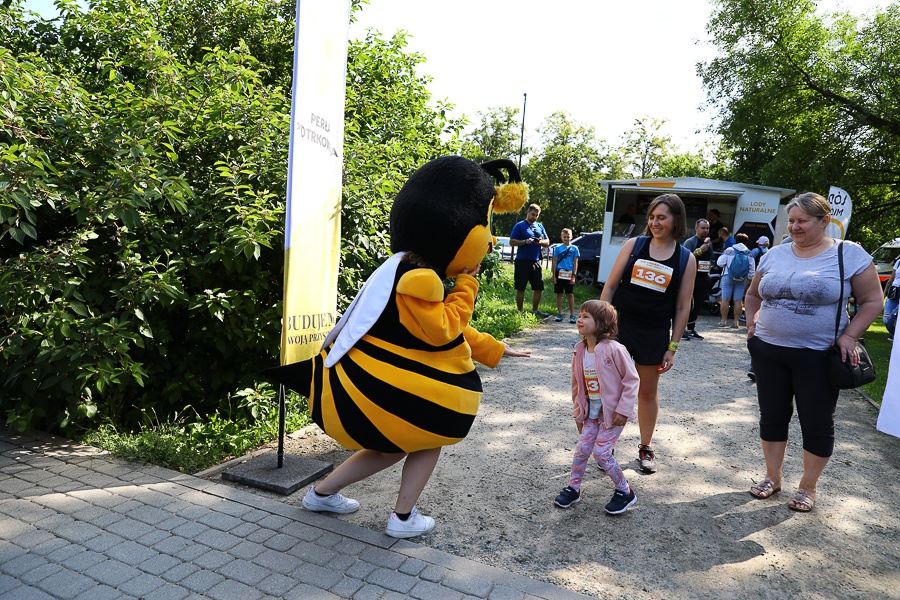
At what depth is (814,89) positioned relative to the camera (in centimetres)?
1653

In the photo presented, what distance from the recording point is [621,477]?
12.2ft

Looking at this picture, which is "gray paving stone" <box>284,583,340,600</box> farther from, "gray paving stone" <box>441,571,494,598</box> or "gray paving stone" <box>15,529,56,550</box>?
"gray paving stone" <box>15,529,56,550</box>

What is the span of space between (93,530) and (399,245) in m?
2.11

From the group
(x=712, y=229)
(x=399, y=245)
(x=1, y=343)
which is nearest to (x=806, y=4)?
(x=712, y=229)

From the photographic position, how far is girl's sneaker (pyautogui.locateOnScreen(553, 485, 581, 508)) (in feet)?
12.3

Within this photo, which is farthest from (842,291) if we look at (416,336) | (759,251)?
(759,251)

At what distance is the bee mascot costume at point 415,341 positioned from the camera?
9.96 feet

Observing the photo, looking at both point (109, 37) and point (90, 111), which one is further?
point (109, 37)

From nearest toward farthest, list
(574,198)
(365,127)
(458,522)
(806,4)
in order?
1. (458,522)
2. (365,127)
3. (806,4)
4. (574,198)

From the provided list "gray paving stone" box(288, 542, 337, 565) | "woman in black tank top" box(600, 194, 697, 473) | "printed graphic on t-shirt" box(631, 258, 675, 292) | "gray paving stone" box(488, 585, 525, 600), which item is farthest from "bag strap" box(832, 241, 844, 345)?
"gray paving stone" box(288, 542, 337, 565)

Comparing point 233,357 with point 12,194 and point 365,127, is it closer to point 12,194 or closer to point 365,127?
point 12,194

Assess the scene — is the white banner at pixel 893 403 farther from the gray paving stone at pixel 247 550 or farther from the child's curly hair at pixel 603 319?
the gray paving stone at pixel 247 550

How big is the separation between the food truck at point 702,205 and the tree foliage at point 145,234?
33.9 ft

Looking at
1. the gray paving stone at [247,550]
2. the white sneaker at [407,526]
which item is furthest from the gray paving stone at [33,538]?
the white sneaker at [407,526]
